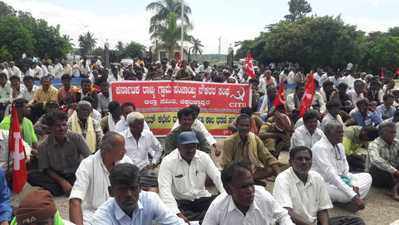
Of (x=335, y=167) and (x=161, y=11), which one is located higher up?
(x=161, y=11)

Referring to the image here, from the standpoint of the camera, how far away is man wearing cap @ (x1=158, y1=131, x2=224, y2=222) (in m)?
4.79

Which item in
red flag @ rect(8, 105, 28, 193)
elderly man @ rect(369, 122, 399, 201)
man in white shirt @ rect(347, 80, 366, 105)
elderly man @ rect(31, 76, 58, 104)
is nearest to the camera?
red flag @ rect(8, 105, 28, 193)

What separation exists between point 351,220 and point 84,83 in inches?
271

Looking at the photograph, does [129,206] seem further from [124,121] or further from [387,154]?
[387,154]

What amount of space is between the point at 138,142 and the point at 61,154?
1.00 metres

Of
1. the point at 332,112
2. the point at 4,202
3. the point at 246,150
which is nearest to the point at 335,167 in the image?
the point at 246,150

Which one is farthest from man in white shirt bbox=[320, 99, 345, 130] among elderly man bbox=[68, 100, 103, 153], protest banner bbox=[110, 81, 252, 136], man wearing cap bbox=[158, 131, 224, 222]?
elderly man bbox=[68, 100, 103, 153]

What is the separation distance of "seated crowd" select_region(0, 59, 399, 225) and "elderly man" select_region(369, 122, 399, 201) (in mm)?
15

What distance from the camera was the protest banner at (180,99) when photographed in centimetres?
903

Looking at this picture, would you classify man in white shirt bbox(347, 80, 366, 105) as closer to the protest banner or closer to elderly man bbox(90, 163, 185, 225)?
the protest banner

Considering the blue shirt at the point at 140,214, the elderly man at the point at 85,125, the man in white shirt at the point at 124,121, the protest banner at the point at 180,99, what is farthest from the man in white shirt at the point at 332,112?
the blue shirt at the point at 140,214

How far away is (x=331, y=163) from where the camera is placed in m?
5.84

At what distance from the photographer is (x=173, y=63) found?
66.6 ft

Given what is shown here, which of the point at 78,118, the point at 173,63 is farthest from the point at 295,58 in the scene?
the point at 78,118
